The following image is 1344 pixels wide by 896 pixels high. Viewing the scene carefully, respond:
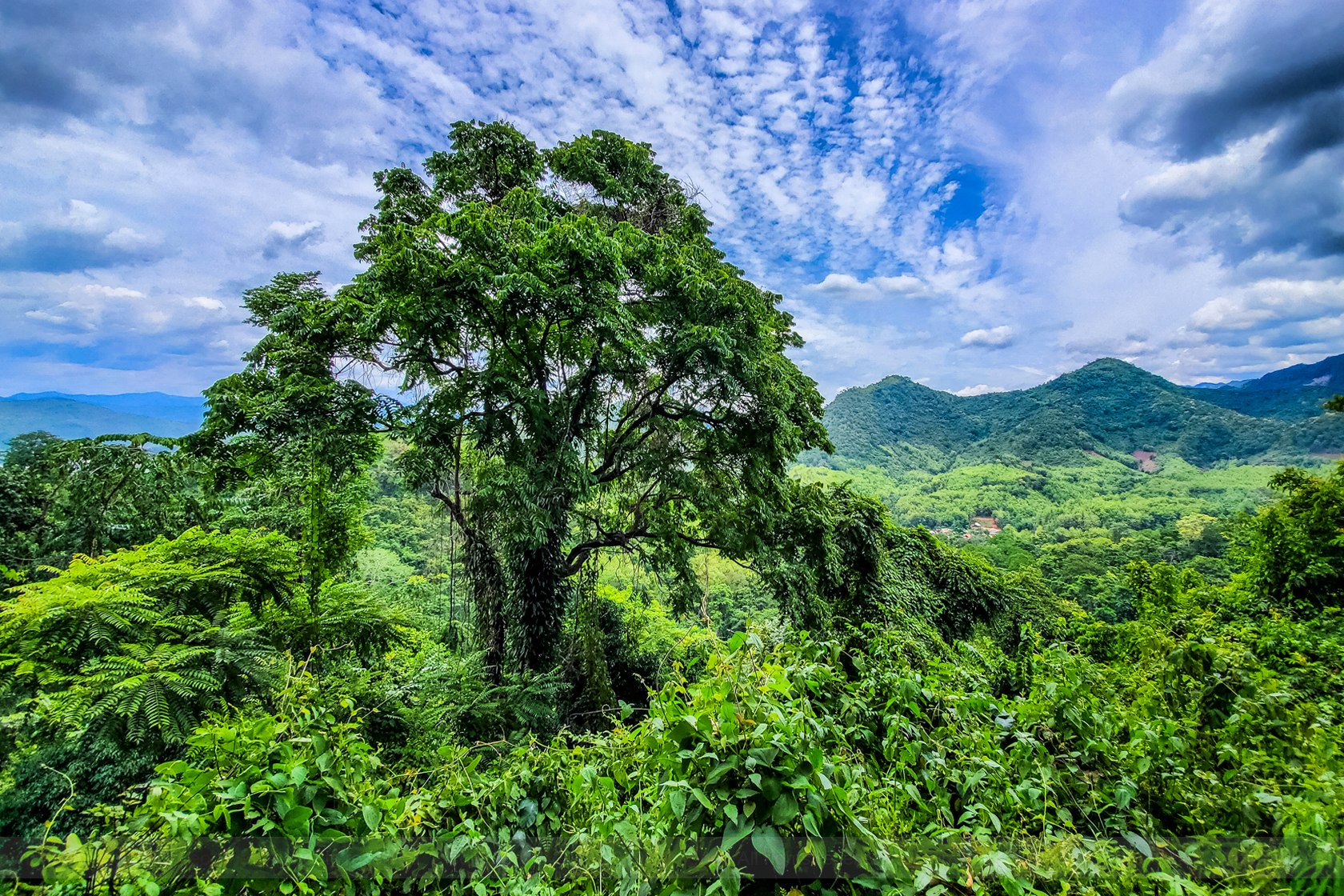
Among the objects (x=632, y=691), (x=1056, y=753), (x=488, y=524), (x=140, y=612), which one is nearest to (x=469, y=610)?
(x=488, y=524)

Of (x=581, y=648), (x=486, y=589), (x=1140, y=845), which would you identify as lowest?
(x=581, y=648)

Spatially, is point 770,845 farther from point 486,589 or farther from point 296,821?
point 486,589

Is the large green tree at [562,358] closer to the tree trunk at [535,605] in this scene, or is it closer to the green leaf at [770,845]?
the tree trunk at [535,605]

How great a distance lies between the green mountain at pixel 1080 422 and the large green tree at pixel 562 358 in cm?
4299

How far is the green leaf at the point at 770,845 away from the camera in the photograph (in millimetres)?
966

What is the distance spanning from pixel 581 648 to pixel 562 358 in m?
4.80

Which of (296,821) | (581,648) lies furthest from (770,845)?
(581,648)

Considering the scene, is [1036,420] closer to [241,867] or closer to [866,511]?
[866,511]

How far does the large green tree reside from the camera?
5.24 m

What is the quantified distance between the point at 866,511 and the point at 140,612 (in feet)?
27.6

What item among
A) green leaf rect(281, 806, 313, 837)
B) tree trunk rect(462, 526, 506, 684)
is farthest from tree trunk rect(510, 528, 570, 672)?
green leaf rect(281, 806, 313, 837)

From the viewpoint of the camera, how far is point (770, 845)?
1.00m

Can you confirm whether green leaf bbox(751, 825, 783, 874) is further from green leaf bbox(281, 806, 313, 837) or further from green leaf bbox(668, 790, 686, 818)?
green leaf bbox(281, 806, 313, 837)

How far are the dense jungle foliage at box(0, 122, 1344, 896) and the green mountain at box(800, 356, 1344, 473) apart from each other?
140ft
